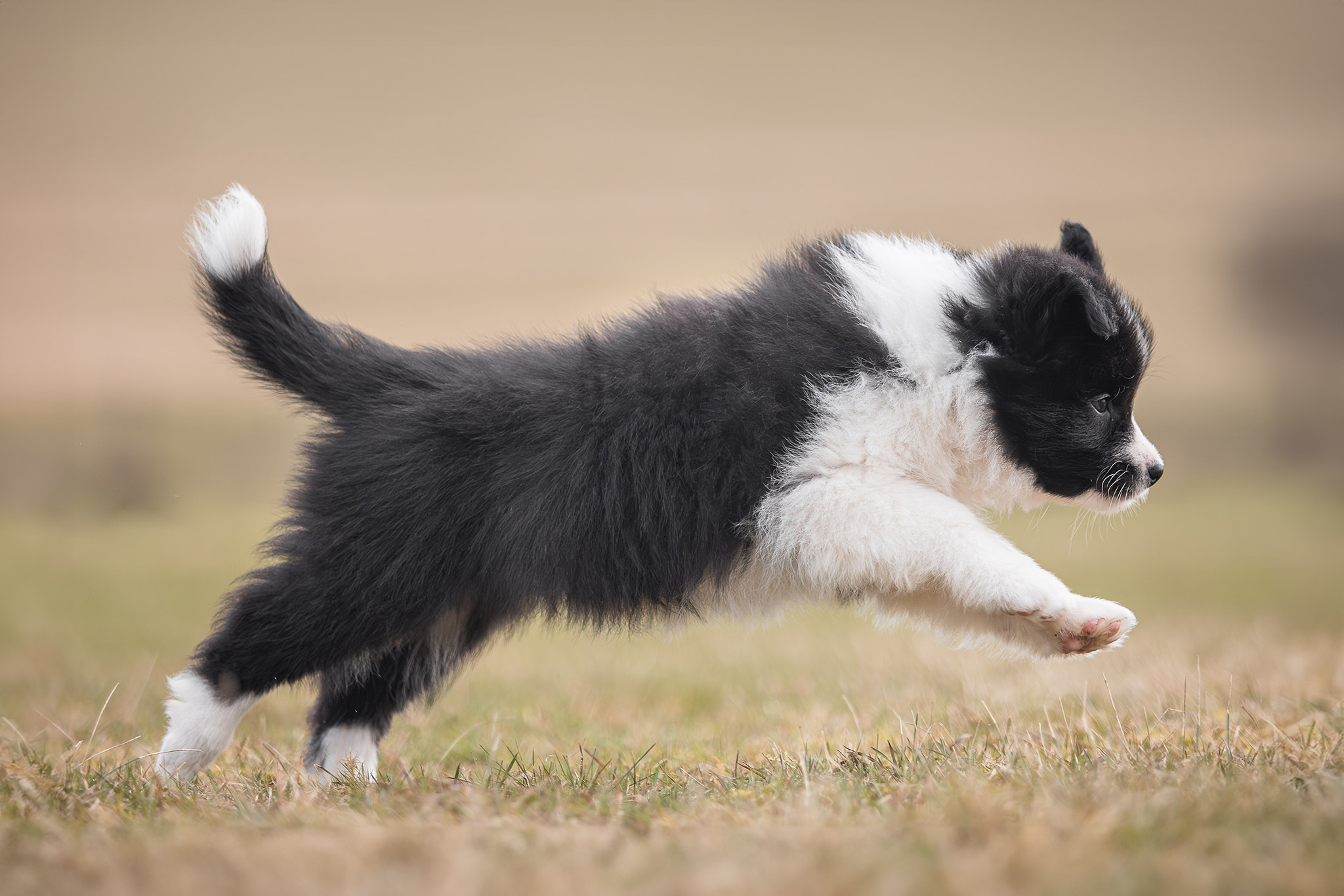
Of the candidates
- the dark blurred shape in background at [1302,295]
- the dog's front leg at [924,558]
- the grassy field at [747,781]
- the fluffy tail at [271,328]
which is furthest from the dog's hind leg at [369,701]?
the dark blurred shape in background at [1302,295]

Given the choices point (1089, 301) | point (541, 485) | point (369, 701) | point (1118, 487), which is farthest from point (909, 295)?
point (369, 701)

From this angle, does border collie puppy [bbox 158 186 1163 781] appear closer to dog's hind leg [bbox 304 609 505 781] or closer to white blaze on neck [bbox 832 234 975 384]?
white blaze on neck [bbox 832 234 975 384]

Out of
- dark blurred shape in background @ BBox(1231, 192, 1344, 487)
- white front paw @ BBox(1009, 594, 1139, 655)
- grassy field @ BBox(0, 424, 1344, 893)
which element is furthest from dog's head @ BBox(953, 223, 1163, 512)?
Answer: dark blurred shape in background @ BBox(1231, 192, 1344, 487)

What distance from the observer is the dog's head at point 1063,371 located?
310 centimetres

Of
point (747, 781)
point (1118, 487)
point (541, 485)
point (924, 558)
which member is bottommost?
point (747, 781)

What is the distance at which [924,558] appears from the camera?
2.82 metres

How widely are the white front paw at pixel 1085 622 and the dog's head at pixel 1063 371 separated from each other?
586 millimetres

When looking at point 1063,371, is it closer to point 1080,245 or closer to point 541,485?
point 1080,245

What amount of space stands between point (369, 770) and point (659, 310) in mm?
1776

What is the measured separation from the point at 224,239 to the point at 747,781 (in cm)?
226

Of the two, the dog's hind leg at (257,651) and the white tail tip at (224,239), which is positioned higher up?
the white tail tip at (224,239)

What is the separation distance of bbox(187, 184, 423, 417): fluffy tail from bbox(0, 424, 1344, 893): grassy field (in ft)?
1.42

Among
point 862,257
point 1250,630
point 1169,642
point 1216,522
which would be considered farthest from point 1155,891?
point 1216,522

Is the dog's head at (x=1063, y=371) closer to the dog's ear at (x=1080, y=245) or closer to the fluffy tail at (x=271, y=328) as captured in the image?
the dog's ear at (x=1080, y=245)
